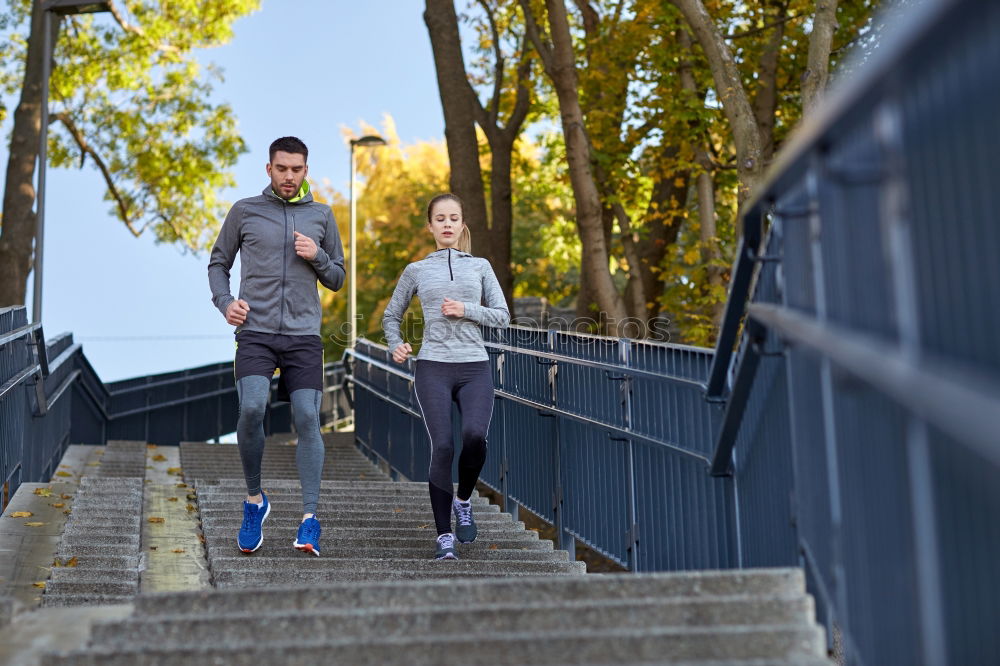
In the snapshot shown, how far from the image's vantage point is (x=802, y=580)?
11.9 feet

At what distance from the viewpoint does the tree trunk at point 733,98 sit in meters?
11.7

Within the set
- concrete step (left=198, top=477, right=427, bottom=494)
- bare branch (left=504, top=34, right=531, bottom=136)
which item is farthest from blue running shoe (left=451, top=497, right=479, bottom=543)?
bare branch (left=504, top=34, right=531, bottom=136)

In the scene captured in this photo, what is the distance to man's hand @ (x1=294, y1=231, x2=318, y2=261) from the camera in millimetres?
5824

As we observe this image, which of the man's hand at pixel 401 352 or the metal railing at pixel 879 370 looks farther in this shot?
the man's hand at pixel 401 352

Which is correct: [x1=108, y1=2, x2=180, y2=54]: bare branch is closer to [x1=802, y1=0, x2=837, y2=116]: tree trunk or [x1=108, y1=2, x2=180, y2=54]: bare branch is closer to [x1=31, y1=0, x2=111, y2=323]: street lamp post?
[x1=31, y1=0, x2=111, y2=323]: street lamp post

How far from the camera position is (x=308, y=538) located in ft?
19.2

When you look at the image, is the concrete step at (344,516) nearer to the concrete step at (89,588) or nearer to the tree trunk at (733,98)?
the concrete step at (89,588)

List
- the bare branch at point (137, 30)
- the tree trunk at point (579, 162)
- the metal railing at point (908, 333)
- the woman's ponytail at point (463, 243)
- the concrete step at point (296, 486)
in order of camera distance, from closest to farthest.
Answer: the metal railing at point (908, 333)
the woman's ponytail at point (463, 243)
the concrete step at point (296, 486)
the tree trunk at point (579, 162)
the bare branch at point (137, 30)

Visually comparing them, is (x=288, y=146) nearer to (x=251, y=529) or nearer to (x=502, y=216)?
(x=251, y=529)

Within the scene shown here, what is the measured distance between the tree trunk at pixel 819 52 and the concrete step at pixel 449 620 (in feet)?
28.1

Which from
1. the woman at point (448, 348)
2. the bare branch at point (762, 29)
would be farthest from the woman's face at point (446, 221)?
the bare branch at point (762, 29)

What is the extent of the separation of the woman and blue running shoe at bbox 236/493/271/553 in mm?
855

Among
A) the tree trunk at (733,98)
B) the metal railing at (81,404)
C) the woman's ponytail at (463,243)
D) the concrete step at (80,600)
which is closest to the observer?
the concrete step at (80,600)

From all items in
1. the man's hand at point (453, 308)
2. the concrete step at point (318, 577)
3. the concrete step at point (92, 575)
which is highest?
the man's hand at point (453, 308)
